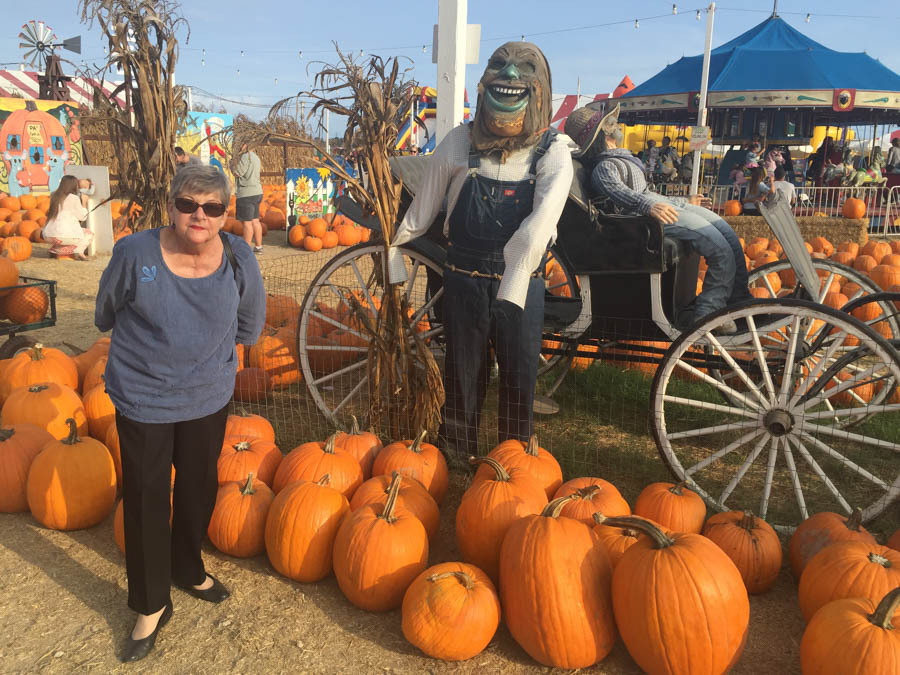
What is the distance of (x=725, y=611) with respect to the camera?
2088 millimetres

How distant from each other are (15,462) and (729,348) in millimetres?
3526

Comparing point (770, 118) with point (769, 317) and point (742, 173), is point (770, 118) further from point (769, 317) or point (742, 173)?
point (769, 317)

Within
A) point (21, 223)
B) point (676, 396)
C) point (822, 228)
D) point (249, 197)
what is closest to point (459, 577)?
point (676, 396)

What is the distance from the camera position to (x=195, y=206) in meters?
2.21

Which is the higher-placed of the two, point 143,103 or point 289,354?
point 143,103

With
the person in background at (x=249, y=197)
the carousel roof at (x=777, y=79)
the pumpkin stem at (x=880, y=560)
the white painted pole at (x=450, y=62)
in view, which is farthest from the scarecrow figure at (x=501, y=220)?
the carousel roof at (x=777, y=79)

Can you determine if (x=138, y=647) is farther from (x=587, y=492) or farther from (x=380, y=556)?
(x=587, y=492)

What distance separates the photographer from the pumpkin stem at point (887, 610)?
1965 mm

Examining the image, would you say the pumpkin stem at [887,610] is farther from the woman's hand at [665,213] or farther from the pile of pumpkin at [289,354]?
the pile of pumpkin at [289,354]

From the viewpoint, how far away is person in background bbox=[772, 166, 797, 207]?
12.1 meters

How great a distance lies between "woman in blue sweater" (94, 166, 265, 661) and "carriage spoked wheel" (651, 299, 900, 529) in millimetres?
1985

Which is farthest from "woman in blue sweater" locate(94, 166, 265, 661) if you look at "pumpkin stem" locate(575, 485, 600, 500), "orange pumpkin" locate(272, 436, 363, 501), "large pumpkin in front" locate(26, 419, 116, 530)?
"pumpkin stem" locate(575, 485, 600, 500)

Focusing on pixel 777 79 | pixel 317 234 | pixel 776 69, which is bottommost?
pixel 317 234

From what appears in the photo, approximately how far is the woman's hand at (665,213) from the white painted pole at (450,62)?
5.33ft
